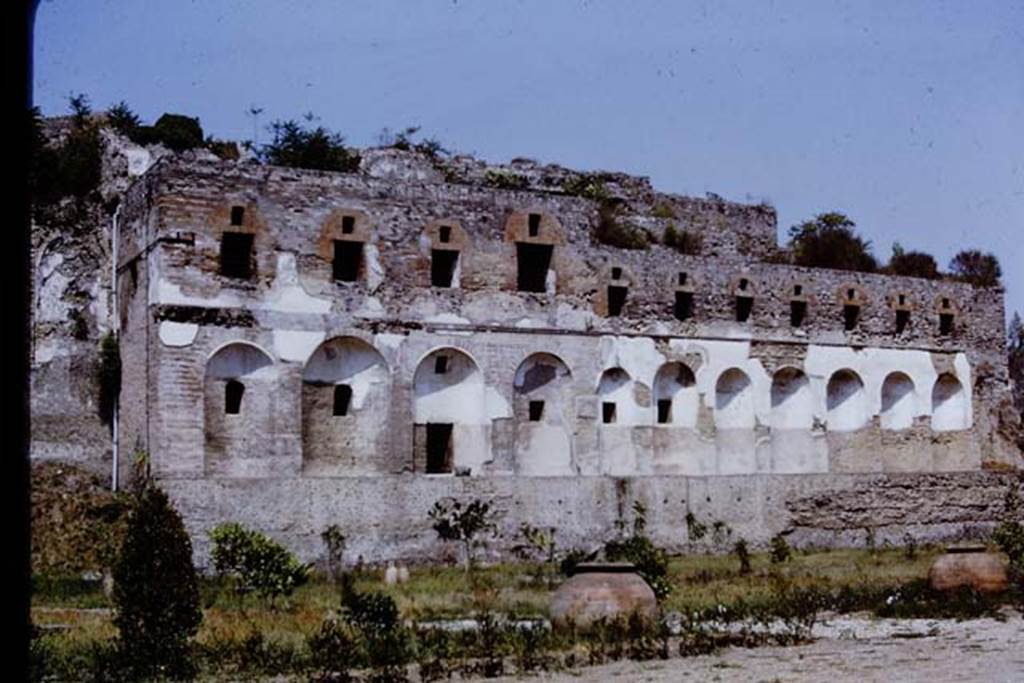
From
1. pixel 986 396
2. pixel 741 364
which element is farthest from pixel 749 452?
pixel 986 396

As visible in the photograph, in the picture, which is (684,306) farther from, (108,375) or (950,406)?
(108,375)

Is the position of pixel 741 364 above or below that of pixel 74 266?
below

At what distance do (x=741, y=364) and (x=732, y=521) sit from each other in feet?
18.3

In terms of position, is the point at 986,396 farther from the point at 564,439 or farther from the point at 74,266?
the point at 74,266

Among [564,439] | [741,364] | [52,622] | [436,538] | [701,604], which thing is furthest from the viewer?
[741,364]

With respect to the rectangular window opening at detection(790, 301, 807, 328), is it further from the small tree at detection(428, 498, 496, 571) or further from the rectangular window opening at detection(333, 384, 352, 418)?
the rectangular window opening at detection(333, 384, 352, 418)

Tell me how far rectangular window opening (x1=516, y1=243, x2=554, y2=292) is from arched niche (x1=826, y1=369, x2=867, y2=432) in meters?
9.04

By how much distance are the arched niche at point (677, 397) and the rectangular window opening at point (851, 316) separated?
541 centimetres

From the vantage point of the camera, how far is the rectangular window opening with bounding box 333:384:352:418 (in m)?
30.8

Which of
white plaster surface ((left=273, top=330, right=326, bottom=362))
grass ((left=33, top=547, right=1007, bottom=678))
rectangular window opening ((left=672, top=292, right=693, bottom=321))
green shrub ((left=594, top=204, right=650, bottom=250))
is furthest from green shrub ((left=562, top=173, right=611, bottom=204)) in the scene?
grass ((left=33, top=547, right=1007, bottom=678))

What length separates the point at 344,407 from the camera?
102ft

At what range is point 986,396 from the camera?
41.5m

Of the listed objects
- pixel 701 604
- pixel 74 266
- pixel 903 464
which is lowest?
pixel 701 604

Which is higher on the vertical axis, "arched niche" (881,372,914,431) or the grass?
"arched niche" (881,372,914,431)
